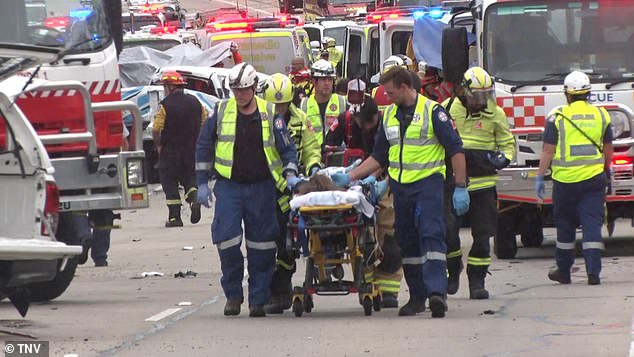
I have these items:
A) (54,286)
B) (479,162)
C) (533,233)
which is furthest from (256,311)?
(533,233)

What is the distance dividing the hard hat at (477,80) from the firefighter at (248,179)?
6.09 feet

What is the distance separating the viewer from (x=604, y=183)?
14164 millimetres

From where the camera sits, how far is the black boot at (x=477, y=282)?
42.7 feet

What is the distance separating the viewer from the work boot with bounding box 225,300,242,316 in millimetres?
12258

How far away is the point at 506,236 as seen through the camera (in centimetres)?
1652

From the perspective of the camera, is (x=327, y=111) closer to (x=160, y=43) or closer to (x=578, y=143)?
(x=578, y=143)

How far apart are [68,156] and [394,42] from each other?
16453mm

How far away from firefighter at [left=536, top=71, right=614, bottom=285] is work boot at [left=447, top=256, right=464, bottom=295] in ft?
3.62

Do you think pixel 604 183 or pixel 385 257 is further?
pixel 604 183

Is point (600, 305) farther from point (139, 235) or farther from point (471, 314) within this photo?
point (139, 235)

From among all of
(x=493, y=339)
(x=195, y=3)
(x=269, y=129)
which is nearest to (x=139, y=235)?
(x=269, y=129)

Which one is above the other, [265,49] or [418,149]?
[418,149]

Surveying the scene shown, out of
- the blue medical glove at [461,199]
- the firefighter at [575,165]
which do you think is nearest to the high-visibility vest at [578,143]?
the firefighter at [575,165]

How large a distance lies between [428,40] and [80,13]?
31.1 ft
